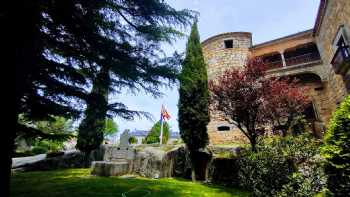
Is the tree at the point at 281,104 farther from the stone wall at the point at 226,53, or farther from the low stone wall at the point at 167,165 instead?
the stone wall at the point at 226,53

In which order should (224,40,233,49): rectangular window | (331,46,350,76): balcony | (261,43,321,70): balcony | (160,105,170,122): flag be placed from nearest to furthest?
(331,46,350,76): balcony < (261,43,321,70): balcony < (224,40,233,49): rectangular window < (160,105,170,122): flag

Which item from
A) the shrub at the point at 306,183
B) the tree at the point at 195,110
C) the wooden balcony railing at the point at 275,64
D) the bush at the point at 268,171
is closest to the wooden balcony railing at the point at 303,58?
the wooden balcony railing at the point at 275,64

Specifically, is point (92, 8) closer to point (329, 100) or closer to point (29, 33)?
point (29, 33)

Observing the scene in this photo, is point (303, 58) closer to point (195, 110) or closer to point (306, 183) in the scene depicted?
point (195, 110)

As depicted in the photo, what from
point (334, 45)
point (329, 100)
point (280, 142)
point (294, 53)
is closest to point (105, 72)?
point (280, 142)

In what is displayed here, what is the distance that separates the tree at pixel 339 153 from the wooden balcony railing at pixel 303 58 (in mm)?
14054

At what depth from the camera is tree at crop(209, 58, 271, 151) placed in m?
7.88

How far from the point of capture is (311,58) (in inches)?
647

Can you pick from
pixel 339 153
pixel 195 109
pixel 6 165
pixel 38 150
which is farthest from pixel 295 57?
pixel 38 150

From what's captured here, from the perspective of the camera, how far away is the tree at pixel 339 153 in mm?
3850

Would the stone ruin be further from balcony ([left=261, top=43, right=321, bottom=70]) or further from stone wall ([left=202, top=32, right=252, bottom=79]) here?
balcony ([left=261, top=43, right=321, bottom=70])

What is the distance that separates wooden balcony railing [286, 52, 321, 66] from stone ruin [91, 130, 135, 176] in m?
15.2

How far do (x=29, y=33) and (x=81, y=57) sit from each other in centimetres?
120

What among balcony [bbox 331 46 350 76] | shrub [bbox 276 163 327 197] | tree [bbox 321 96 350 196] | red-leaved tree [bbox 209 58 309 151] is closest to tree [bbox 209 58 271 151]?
red-leaved tree [bbox 209 58 309 151]
